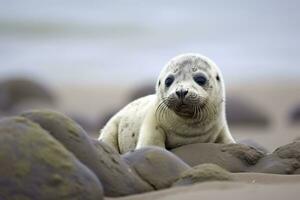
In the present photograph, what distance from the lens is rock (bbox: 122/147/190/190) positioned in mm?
4867

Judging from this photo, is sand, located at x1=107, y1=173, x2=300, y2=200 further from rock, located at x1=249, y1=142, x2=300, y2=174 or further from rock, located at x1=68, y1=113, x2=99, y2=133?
rock, located at x1=68, y1=113, x2=99, y2=133

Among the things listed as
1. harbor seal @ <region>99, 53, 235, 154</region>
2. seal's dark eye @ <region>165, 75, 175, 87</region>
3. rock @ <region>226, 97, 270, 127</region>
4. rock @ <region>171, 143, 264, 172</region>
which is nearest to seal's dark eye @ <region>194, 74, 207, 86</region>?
harbor seal @ <region>99, 53, 235, 154</region>

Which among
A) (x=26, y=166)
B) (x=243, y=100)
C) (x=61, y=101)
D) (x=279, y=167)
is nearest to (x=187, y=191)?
(x=26, y=166)

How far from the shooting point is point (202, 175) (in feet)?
15.5

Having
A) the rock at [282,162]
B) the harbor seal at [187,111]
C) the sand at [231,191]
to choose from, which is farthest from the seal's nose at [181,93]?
the sand at [231,191]

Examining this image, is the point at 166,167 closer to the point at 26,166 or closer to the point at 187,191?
the point at 187,191

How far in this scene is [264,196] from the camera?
13.9ft

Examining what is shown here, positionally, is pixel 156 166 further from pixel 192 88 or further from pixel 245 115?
pixel 245 115

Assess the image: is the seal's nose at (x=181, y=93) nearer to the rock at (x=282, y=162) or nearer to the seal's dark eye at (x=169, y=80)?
the seal's dark eye at (x=169, y=80)

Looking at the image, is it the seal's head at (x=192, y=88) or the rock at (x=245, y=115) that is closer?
the seal's head at (x=192, y=88)

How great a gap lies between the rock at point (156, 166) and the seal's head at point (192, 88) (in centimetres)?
144

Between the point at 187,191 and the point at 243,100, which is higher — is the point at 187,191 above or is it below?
above

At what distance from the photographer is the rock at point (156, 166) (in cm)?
487

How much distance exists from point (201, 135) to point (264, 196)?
2.80 meters
